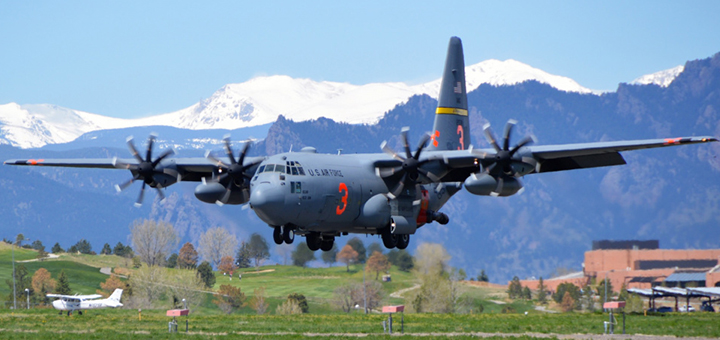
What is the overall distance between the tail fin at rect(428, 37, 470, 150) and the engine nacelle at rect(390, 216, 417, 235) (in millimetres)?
8216

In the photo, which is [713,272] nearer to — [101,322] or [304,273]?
[304,273]

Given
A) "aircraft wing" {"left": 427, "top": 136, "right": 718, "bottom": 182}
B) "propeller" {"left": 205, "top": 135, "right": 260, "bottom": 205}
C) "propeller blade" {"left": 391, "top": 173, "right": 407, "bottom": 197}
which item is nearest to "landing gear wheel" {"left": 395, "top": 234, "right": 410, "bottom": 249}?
"propeller blade" {"left": 391, "top": 173, "right": 407, "bottom": 197}

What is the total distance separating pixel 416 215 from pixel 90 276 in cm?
8424

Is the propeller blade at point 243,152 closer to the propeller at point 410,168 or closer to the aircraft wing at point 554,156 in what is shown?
the propeller at point 410,168

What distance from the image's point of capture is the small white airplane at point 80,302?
76.4 metres

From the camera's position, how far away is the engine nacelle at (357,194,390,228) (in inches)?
1638

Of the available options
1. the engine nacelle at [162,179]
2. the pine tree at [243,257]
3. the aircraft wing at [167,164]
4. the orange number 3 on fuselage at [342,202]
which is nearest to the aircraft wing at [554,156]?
the orange number 3 on fuselage at [342,202]

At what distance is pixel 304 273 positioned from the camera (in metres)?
119

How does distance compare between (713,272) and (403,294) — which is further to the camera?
(713,272)

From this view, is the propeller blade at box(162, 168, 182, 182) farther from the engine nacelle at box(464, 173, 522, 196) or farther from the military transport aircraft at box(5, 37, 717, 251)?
the engine nacelle at box(464, 173, 522, 196)

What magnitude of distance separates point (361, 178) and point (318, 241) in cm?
481

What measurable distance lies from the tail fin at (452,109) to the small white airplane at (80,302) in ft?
126

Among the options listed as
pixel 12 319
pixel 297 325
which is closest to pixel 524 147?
pixel 297 325

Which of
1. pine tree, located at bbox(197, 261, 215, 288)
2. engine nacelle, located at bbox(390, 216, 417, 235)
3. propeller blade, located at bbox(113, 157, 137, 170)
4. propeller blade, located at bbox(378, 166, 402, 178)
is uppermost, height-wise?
propeller blade, located at bbox(113, 157, 137, 170)
